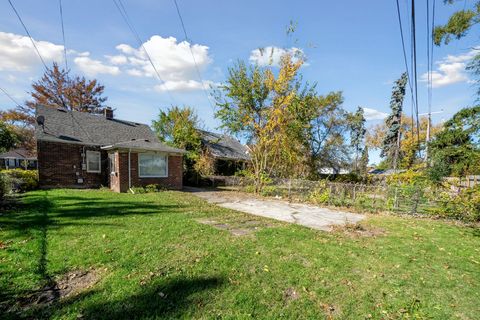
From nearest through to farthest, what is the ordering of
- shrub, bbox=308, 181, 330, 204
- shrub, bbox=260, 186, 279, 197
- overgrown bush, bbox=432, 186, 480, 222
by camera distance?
overgrown bush, bbox=432, 186, 480, 222 → shrub, bbox=308, 181, 330, 204 → shrub, bbox=260, 186, 279, 197

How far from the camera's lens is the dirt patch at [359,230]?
633 centimetres

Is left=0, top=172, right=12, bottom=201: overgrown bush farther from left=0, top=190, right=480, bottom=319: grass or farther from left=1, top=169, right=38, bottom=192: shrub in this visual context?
left=0, top=190, right=480, bottom=319: grass

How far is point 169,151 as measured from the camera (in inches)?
564

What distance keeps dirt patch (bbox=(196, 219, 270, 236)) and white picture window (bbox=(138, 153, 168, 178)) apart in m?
8.04

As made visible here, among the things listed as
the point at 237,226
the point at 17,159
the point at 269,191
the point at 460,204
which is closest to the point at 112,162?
the point at 269,191

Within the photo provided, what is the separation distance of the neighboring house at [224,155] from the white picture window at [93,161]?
884 centimetres

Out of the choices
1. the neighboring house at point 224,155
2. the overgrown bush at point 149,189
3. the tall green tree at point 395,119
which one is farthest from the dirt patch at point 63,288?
the tall green tree at point 395,119

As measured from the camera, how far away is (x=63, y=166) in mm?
13516

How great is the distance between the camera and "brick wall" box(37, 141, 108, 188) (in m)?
13.0

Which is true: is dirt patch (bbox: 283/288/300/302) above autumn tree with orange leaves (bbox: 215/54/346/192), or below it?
below

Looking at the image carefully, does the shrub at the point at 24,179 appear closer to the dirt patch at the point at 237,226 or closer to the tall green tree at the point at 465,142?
the dirt patch at the point at 237,226

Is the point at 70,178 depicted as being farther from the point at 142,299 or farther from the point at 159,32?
the point at 142,299

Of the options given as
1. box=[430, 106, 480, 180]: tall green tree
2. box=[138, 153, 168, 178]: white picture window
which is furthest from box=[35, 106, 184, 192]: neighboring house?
box=[430, 106, 480, 180]: tall green tree

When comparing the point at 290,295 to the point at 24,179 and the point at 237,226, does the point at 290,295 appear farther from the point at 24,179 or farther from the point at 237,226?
the point at 24,179
